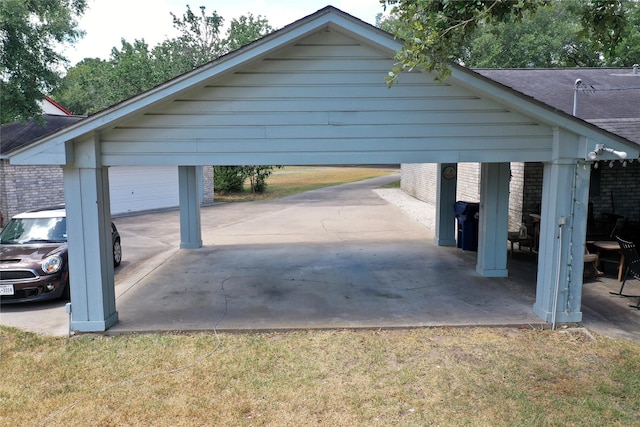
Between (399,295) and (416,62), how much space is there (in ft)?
13.1

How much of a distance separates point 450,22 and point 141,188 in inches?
682

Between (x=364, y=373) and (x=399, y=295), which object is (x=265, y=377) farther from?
(x=399, y=295)

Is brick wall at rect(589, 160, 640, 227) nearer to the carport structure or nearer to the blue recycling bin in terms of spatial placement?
the blue recycling bin

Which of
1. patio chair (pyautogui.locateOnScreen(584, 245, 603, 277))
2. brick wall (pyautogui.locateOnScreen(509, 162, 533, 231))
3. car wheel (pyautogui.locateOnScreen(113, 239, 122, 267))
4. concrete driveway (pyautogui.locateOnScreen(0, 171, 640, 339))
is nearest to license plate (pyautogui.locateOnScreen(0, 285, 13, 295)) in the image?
concrete driveway (pyautogui.locateOnScreen(0, 171, 640, 339))

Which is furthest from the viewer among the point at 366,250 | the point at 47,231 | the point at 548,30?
the point at 548,30

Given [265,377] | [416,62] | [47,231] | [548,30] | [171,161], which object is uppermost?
[548,30]

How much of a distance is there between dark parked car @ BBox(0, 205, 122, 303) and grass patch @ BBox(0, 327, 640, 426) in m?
0.91

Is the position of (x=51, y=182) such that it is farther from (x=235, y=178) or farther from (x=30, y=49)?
(x=235, y=178)

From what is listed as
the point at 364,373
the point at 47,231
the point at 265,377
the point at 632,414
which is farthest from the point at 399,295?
the point at 47,231

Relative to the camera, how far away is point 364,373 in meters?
5.32

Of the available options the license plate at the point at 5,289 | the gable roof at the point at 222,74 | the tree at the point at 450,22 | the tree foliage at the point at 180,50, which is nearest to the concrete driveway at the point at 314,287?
the license plate at the point at 5,289

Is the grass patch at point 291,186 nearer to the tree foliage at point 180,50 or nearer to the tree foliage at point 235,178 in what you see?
the tree foliage at point 235,178

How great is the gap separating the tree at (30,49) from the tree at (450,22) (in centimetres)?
1167

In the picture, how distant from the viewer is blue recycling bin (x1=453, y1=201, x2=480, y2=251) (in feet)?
37.0
